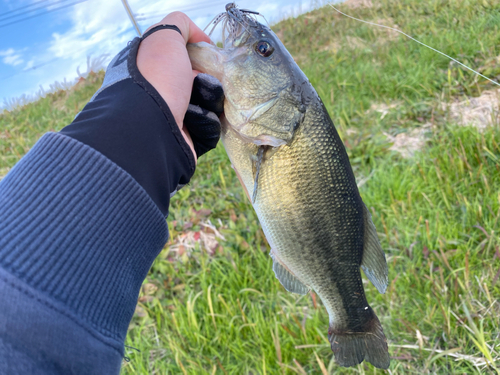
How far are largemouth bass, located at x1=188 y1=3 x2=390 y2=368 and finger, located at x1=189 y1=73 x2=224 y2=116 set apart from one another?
2.4 inches

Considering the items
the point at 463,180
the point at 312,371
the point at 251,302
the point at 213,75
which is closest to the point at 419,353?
the point at 312,371

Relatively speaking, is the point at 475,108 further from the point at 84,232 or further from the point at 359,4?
the point at 359,4

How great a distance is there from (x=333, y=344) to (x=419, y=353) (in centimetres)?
76

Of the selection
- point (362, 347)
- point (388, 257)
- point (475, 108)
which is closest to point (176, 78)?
point (362, 347)

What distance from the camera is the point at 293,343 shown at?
204 cm

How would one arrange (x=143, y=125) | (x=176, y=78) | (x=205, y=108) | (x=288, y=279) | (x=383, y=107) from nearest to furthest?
(x=143, y=125), (x=176, y=78), (x=205, y=108), (x=288, y=279), (x=383, y=107)

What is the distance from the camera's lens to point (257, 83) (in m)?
1.52

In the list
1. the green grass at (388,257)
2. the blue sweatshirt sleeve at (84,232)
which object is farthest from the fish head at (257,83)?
the green grass at (388,257)

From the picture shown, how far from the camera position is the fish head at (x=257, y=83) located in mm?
1484

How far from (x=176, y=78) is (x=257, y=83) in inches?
14.6

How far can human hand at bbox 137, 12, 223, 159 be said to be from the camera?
1.41 metres

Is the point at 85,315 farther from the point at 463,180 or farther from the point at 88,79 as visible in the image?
the point at 88,79

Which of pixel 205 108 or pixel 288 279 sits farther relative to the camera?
pixel 288 279

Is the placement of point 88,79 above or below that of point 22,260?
below
